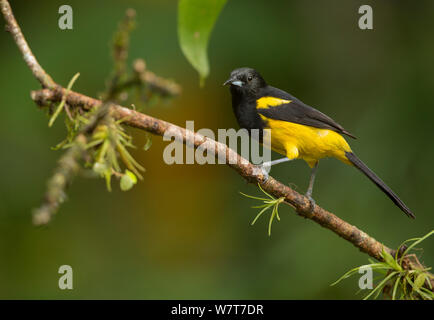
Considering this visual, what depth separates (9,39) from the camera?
430 cm

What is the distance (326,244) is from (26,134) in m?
2.73

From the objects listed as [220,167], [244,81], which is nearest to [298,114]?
[244,81]

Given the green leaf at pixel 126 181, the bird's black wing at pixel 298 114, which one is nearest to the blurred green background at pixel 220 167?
the bird's black wing at pixel 298 114

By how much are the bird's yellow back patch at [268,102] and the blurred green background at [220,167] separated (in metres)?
0.96

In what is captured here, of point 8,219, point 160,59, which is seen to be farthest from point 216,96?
point 8,219

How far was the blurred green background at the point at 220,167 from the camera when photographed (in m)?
3.73

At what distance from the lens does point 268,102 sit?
316 cm

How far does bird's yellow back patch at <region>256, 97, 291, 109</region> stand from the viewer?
314 centimetres

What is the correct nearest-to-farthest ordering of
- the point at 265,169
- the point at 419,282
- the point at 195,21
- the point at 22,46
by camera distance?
the point at 195,21 → the point at 22,46 → the point at 419,282 → the point at 265,169

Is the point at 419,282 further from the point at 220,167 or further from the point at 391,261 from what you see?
the point at 220,167

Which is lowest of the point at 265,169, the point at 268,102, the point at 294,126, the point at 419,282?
the point at 419,282

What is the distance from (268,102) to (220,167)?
5.41 ft

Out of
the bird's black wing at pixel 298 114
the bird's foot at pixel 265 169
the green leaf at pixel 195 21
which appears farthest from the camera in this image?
the bird's black wing at pixel 298 114

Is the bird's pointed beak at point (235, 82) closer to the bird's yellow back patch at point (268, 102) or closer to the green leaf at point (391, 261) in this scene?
the bird's yellow back patch at point (268, 102)
